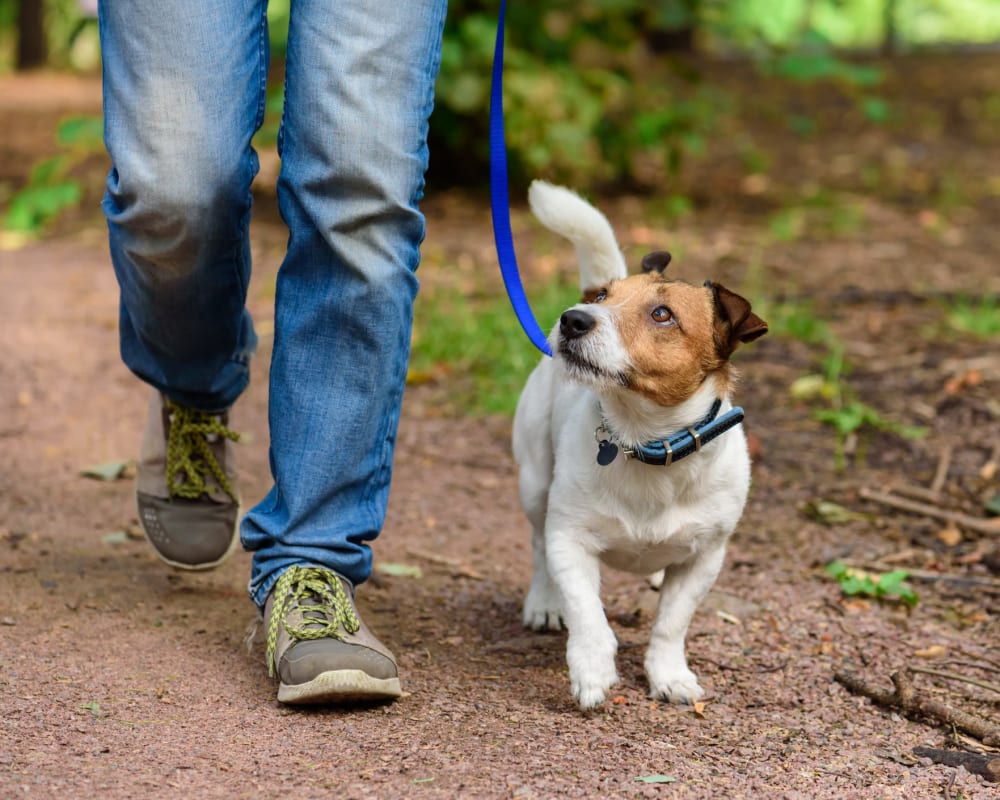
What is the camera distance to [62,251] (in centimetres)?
749

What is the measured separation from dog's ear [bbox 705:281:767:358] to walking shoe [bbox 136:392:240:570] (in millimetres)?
1279

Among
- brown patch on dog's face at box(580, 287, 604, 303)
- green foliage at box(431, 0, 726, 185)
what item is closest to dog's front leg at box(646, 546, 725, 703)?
brown patch on dog's face at box(580, 287, 604, 303)

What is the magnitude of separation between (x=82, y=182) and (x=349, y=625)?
751cm

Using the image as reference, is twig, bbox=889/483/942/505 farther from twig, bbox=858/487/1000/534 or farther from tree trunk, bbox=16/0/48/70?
tree trunk, bbox=16/0/48/70

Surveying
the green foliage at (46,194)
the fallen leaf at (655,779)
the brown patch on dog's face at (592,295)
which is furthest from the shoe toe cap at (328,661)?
the green foliage at (46,194)

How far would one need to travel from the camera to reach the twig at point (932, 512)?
3824 mm

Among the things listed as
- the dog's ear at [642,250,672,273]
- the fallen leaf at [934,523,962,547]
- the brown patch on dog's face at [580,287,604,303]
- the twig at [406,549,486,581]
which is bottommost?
the twig at [406,549,486,581]

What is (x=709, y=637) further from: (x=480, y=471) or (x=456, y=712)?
(x=480, y=471)

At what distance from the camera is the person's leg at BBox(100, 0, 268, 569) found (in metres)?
2.47

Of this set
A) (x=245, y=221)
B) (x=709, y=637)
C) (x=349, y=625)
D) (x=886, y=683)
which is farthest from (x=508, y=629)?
(x=245, y=221)

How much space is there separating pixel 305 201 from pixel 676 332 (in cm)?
83

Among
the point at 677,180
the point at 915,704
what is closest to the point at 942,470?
the point at 915,704

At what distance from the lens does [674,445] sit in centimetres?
265

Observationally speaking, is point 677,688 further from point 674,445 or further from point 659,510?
point 674,445
